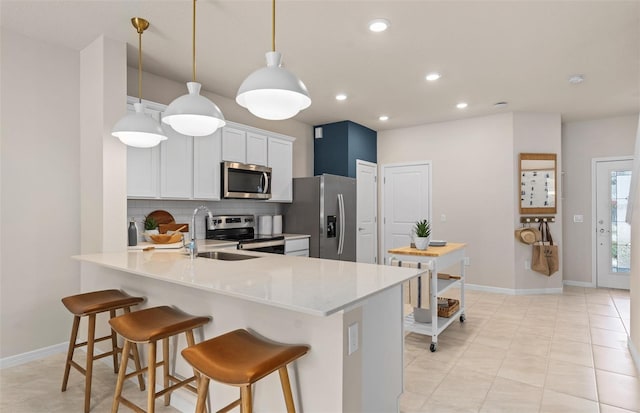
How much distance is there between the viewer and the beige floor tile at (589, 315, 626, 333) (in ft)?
12.4

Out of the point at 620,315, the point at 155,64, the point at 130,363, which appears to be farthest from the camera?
the point at 620,315

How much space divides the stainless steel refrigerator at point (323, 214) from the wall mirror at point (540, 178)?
2.57 metres

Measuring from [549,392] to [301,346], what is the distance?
78.0 inches

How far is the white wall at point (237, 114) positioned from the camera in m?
3.75

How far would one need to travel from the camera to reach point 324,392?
1593 millimetres

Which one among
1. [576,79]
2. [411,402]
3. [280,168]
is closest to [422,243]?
[411,402]

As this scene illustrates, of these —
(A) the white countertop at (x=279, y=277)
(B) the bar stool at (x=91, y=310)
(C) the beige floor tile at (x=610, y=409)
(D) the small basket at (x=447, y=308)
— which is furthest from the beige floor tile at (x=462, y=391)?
(B) the bar stool at (x=91, y=310)

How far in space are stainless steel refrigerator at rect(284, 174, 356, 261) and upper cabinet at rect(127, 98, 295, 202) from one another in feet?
1.10

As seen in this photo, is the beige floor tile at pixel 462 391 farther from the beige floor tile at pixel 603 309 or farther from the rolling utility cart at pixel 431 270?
the beige floor tile at pixel 603 309

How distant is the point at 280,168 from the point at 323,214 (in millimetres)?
849

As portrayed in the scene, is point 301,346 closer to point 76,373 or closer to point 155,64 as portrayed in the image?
point 76,373

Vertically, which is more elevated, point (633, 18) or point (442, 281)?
point (633, 18)

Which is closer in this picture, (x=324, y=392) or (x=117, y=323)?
(x=324, y=392)

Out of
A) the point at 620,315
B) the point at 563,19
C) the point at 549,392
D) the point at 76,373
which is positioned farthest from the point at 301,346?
the point at 620,315
